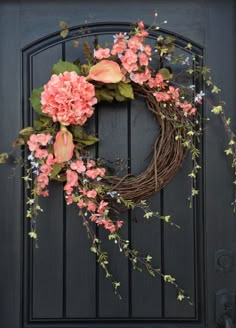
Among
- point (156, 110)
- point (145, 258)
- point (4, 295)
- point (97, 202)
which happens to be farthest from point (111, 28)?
point (4, 295)

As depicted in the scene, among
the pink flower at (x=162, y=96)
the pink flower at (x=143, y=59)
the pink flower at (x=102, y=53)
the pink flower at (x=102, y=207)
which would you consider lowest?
the pink flower at (x=102, y=207)

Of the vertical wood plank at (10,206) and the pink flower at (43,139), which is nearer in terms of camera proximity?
the pink flower at (43,139)

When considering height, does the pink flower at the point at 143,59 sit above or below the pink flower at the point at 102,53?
below

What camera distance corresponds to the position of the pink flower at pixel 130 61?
5.79ft

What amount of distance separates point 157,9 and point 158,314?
1.14 metres

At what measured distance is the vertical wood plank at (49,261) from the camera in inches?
76.6

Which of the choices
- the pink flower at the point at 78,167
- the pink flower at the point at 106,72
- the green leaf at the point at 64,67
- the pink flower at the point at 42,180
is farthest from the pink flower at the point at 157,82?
the pink flower at the point at 42,180

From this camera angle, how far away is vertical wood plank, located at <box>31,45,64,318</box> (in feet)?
6.39

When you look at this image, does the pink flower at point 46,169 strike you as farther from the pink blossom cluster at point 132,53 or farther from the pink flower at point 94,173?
the pink blossom cluster at point 132,53

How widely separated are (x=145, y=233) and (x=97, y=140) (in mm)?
390

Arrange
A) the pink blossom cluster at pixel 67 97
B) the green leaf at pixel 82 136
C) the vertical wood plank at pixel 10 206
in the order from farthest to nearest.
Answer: the vertical wood plank at pixel 10 206 → the green leaf at pixel 82 136 → the pink blossom cluster at pixel 67 97

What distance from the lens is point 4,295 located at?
1.94 meters

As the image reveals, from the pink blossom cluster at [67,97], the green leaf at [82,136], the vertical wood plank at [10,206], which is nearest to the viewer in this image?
the pink blossom cluster at [67,97]

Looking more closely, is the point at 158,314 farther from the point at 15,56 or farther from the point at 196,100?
the point at 15,56
